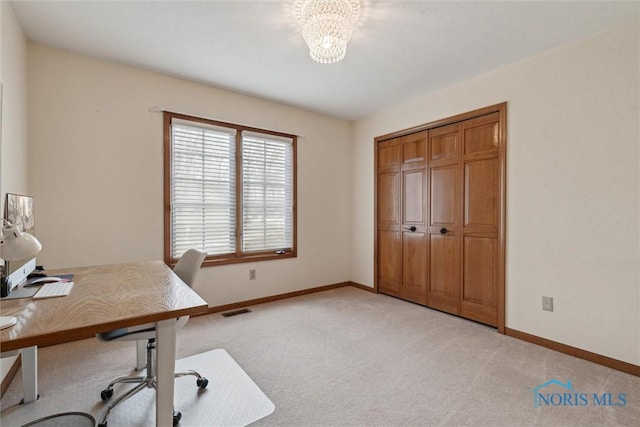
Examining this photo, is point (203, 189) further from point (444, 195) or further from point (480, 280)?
point (480, 280)

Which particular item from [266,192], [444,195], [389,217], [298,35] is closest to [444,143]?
[444,195]

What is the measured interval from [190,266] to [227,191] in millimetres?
1510

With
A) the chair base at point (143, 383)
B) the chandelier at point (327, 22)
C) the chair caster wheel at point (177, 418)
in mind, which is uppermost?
the chandelier at point (327, 22)

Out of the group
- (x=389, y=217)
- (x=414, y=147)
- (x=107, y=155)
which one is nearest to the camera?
(x=107, y=155)

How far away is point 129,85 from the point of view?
292cm

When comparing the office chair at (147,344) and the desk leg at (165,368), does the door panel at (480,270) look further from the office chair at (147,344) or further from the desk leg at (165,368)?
the desk leg at (165,368)

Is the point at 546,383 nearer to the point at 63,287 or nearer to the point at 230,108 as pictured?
the point at 63,287

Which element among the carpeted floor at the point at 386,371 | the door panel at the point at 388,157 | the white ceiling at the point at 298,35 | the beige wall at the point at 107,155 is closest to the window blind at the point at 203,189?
the beige wall at the point at 107,155

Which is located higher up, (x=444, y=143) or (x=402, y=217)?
(x=444, y=143)

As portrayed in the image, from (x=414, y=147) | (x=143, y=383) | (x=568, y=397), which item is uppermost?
(x=414, y=147)

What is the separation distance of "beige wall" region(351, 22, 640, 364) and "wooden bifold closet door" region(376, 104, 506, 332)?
15cm

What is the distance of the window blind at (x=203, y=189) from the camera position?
10.6ft

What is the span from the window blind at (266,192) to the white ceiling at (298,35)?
0.82 metres

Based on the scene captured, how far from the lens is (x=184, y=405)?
5.90 feet
